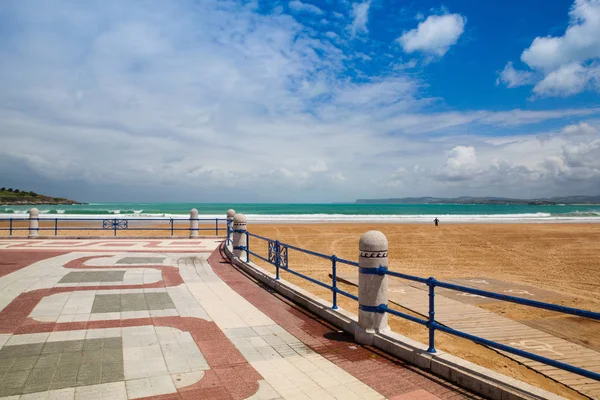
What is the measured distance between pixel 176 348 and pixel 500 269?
14.1 m

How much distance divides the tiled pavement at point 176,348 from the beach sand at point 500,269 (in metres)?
2.20

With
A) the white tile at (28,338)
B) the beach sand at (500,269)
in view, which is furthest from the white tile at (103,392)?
the beach sand at (500,269)

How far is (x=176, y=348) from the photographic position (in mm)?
5523

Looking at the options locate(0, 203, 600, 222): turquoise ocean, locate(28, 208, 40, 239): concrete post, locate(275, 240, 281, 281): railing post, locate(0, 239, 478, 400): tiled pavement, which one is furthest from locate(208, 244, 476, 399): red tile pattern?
locate(0, 203, 600, 222): turquoise ocean

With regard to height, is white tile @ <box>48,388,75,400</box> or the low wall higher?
the low wall

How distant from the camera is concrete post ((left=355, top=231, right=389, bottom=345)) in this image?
5824 millimetres

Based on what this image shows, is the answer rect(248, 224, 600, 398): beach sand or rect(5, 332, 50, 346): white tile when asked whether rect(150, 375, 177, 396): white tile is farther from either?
rect(248, 224, 600, 398): beach sand

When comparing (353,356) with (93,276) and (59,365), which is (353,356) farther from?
(93,276)

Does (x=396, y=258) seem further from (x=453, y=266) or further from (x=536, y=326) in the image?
(x=536, y=326)

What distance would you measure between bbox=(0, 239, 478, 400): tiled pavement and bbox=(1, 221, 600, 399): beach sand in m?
2.20

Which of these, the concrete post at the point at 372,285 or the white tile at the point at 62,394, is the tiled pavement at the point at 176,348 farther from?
the concrete post at the point at 372,285

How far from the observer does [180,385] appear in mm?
4398

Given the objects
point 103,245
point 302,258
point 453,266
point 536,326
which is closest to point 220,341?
point 536,326

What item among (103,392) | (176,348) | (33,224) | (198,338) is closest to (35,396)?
(103,392)
